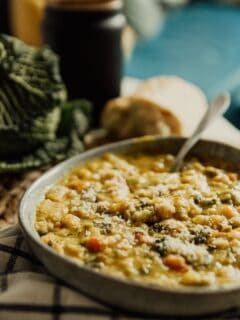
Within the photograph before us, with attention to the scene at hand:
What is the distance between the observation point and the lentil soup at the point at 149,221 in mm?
2035

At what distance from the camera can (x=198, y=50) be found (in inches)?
257

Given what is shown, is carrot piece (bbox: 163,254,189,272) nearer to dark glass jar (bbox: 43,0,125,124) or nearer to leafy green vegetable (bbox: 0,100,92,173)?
leafy green vegetable (bbox: 0,100,92,173)

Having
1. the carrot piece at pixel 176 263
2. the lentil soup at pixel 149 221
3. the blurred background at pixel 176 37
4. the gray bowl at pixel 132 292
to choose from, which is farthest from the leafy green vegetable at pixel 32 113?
the blurred background at pixel 176 37

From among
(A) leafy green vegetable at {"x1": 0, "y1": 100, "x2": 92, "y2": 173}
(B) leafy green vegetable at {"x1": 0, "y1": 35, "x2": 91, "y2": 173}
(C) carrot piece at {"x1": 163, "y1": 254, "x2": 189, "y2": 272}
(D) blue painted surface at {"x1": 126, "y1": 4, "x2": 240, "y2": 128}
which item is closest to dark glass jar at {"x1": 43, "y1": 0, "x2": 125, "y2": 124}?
(A) leafy green vegetable at {"x1": 0, "y1": 100, "x2": 92, "y2": 173}

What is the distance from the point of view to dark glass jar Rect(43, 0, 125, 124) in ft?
12.4

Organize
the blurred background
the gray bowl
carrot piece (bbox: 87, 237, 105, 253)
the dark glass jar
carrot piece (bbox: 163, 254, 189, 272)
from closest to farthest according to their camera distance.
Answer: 1. the gray bowl
2. carrot piece (bbox: 163, 254, 189, 272)
3. carrot piece (bbox: 87, 237, 105, 253)
4. the dark glass jar
5. the blurred background

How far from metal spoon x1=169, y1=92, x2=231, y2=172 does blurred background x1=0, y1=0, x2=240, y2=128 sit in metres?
1.20

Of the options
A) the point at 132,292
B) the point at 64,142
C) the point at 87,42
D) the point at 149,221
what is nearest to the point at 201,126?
the point at 64,142

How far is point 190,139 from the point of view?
2992mm

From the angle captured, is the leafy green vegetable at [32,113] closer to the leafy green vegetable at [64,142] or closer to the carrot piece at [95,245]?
the leafy green vegetable at [64,142]

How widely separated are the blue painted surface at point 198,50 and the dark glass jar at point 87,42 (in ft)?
3.49

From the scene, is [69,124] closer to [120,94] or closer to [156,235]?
[120,94]

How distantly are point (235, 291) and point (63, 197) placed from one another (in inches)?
38.7

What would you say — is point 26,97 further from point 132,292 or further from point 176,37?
point 176,37
